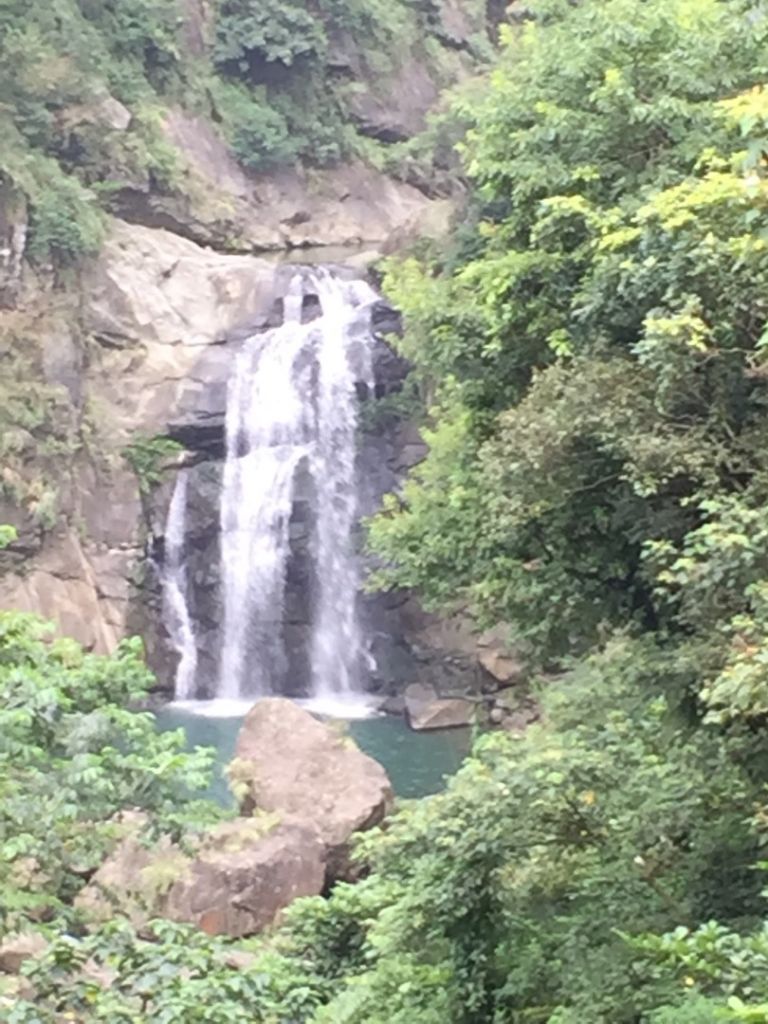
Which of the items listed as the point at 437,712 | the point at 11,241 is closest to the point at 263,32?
the point at 11,241

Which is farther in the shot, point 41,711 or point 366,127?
point 366,127

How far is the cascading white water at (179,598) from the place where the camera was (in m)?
21.6

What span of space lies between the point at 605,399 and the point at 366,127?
26374mm

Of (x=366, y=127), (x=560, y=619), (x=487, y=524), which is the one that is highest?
(x=366, y=127)

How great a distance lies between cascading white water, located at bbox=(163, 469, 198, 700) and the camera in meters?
21.6

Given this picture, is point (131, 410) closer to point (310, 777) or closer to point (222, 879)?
point (310, 777)

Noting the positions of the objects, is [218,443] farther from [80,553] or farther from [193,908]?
[193,908]

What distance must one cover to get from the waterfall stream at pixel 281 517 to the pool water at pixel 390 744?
5.67 ft

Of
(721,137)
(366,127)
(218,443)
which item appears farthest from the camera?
(366,127)

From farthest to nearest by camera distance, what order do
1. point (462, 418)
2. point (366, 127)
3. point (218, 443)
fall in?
point (366, 127) < point (218, 443) < point (462, 418)

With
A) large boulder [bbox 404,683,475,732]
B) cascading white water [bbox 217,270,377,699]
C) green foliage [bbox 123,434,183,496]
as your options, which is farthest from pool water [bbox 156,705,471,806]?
green foliage [bbox 123,434,183,496]

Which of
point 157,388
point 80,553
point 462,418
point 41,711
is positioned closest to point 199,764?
point 41,711

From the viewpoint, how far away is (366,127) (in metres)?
31.2

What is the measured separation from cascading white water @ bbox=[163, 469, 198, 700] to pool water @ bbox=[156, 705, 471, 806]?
939mm
